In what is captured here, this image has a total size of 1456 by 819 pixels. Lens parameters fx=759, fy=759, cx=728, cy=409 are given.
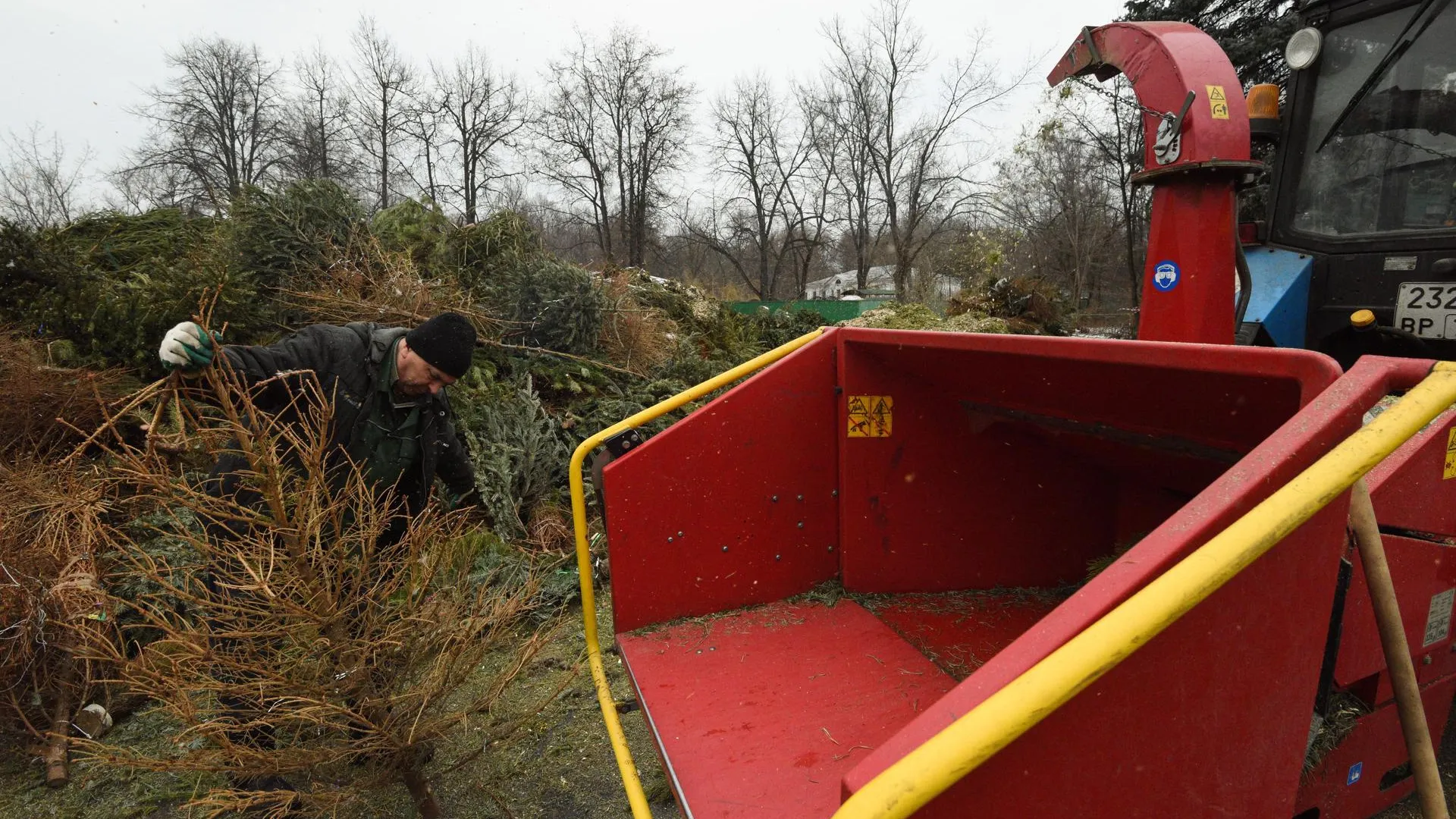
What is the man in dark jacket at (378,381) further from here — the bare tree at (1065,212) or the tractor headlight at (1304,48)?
the bare tree at (1065,212)

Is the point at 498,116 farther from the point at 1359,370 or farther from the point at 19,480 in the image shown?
the point at 1359,370

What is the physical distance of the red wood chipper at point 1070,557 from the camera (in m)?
1.09

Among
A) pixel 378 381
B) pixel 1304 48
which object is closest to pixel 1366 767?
pixel 1304 48

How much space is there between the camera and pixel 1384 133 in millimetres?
2957

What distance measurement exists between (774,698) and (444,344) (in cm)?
172

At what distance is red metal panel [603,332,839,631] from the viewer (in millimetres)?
2459

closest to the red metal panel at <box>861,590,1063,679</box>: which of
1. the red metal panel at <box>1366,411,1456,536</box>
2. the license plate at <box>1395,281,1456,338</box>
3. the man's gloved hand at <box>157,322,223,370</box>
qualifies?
the red metal panel at <box>1366,411,1456,536</box>

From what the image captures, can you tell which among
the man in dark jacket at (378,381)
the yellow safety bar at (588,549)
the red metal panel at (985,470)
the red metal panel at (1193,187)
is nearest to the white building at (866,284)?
the red metal panel at (1193,187)

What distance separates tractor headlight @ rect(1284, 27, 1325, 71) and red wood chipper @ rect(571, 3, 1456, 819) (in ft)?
1.22

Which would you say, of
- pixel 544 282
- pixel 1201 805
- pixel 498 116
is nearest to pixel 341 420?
pixel 1201 805

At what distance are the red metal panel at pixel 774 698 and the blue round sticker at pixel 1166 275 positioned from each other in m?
1.77

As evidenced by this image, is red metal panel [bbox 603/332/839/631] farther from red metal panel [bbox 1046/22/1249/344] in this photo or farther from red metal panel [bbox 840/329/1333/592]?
red metal panel [bbox 1046/22/1249/344]

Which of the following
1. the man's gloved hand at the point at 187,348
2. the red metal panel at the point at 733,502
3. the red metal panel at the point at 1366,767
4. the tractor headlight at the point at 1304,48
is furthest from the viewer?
the tractor headlight at the point at 1304,48

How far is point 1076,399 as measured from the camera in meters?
2.26
